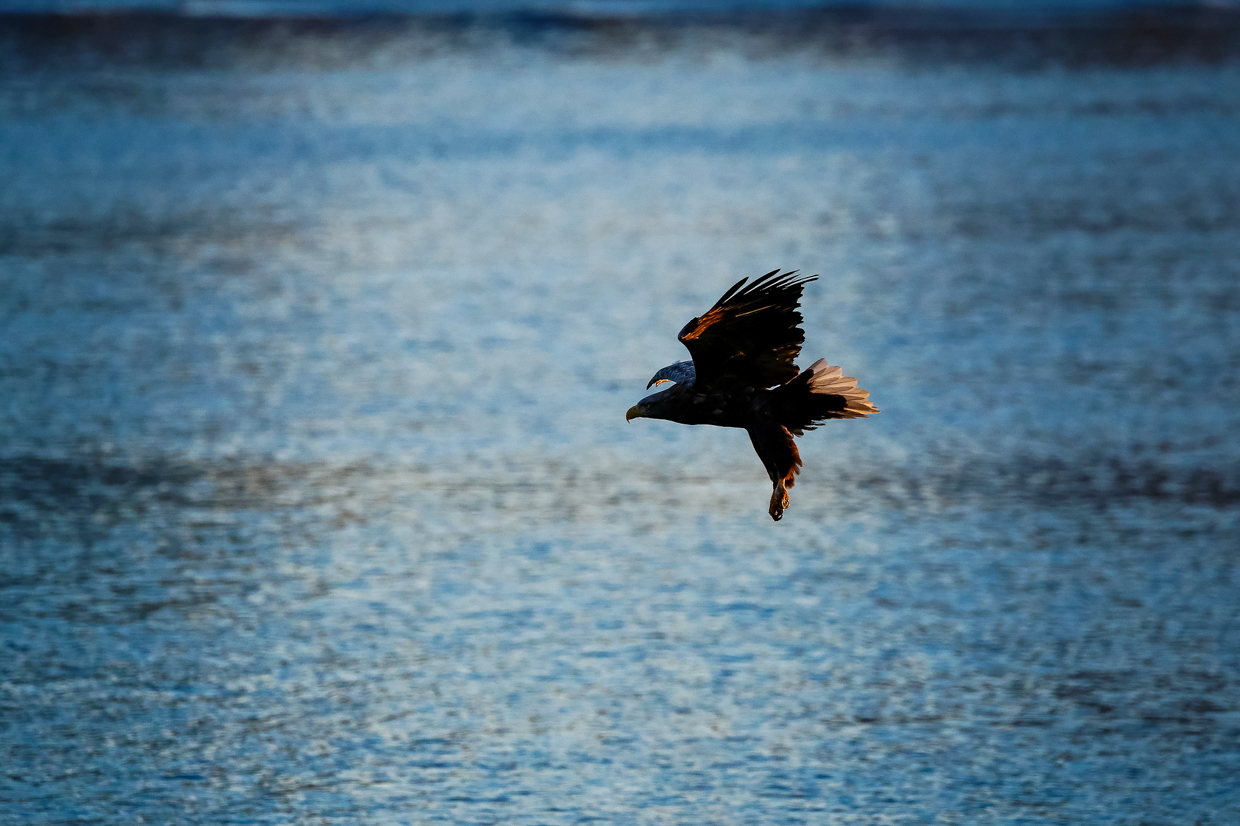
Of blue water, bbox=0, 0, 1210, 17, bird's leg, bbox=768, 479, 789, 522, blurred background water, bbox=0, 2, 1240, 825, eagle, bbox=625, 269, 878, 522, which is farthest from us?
blue water, bbox=0, 0, 1210, 17

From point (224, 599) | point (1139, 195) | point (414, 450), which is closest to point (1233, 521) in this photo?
point (414, 450)

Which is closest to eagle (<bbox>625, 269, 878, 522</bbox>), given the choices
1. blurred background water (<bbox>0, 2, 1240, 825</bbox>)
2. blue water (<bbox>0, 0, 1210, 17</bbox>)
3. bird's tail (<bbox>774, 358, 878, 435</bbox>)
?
bird's tail (<bbox>774, 358, 878, 435</bbox>)

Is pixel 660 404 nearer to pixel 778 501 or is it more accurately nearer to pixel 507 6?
pixel 778 501

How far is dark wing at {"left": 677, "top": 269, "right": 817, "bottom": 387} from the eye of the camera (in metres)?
2.76

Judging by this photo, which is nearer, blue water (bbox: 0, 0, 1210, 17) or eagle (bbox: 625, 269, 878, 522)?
eagle (bbox: 625, 269, 878, 522)

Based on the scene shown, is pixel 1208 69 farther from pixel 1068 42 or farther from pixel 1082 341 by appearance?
pixel 1082 341

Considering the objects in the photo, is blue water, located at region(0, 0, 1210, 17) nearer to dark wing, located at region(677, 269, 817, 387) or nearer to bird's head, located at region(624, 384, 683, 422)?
dark wing, located at region(677, 269, 817, 387)

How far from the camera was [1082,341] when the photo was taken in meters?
9.87

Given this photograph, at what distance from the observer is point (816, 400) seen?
274cm

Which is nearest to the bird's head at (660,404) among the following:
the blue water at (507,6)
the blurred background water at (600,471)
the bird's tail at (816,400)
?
the bird's tail at (816,400)

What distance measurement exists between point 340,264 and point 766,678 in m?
6.11

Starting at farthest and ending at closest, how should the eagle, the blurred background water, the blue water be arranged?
the blue water → the blurred background water → the eagle

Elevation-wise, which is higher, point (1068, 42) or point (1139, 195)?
point (1068, 42)

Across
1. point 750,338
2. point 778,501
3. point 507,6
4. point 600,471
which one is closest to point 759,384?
point 750,338
